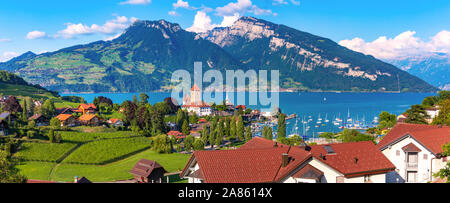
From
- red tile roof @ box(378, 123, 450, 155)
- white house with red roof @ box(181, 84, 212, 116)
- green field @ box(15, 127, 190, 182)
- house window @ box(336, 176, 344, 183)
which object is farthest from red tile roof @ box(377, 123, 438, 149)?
white house with red roof @ box(181, 84, 212, 116)

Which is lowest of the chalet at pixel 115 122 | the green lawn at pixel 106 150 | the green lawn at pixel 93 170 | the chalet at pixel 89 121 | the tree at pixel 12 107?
the green lawn at pixel 93 170

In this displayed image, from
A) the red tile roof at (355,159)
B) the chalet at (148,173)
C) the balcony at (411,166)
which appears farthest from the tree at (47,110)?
the balcony at (411,166)

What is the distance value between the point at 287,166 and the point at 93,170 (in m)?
40.5

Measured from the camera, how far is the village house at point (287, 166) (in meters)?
18.2

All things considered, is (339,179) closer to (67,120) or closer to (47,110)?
(67,120)

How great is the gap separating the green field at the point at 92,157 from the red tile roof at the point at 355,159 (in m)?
32.3

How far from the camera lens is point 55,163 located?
54.4 meters

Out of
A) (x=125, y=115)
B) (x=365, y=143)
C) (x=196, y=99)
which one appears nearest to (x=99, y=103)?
(x=125, y=115)

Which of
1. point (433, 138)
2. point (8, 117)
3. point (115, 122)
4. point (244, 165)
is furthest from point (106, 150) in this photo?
point (433, 138)

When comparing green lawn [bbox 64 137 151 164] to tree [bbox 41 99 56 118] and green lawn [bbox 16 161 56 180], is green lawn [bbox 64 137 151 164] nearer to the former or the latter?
green lawn [bbox 16 161 56 180]

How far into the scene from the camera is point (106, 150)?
61875 mm

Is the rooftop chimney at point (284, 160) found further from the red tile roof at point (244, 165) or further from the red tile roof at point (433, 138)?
the red tile roof at point (433, 138)
